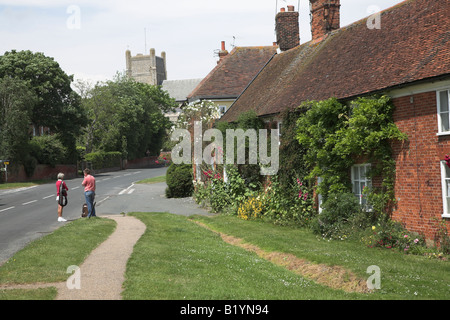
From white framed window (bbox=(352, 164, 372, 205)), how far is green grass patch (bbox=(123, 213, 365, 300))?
448cm

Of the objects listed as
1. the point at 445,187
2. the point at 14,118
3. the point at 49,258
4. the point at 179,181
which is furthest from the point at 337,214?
the point at 14,118

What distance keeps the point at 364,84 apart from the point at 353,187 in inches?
123

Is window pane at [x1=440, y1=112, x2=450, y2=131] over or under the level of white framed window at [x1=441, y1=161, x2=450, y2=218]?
over

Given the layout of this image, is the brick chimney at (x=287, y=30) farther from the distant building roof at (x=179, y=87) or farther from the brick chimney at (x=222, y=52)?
the distant building roof at (x=179, y=87)

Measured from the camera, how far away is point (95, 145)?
75.2m

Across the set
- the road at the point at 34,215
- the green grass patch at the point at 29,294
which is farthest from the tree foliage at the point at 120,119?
the green grass patch at the point at 29,294

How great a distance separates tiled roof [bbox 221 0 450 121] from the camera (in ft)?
43.1

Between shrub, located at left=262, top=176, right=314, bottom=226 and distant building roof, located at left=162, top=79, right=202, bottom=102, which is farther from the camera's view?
distant building roof, located at left=162, top=79, right=202, bottom=102

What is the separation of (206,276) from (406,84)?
24.0ft

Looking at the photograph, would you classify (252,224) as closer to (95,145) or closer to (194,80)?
(95,145)

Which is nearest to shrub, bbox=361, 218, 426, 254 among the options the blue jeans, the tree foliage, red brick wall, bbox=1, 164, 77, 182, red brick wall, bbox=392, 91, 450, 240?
red brick wall, bbox=392, 91, 450, 240

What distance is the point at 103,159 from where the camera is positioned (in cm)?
6931

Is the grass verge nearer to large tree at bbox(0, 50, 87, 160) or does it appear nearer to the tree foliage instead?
large tree at bbox(0, 50, 87, 160)
